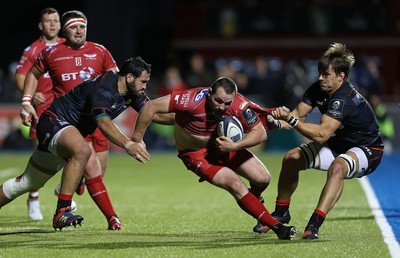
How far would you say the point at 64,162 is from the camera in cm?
1059

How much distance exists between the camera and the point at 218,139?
380 inches

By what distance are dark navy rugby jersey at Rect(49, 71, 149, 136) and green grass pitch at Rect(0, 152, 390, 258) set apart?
111 centimetres

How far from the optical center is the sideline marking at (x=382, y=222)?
9336mm

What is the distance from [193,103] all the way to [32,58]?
322 centimetres

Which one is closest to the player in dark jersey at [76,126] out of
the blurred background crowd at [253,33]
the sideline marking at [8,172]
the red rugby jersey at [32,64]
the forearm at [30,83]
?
the forearm at [30,83]

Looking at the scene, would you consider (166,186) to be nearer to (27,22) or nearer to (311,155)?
(311,155)

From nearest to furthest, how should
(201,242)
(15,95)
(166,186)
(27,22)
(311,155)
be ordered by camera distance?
(201,242)
(311,155)
(166,186)
(15,95)
(27,22)

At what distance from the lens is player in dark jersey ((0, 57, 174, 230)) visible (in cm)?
1009

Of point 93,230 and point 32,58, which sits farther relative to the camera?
point 32,58

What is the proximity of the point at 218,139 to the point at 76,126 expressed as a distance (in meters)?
1.61

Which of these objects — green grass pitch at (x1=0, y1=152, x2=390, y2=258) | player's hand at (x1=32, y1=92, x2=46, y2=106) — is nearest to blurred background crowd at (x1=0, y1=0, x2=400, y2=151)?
green grass pitch at (x1=0, y1=152, x2=390, y2=258)

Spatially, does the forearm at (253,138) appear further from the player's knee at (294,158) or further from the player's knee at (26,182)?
the player's knee at (26,182)

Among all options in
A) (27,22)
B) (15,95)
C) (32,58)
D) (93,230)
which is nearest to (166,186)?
(32,58)

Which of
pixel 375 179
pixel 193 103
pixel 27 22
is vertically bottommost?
pixel 27 22
